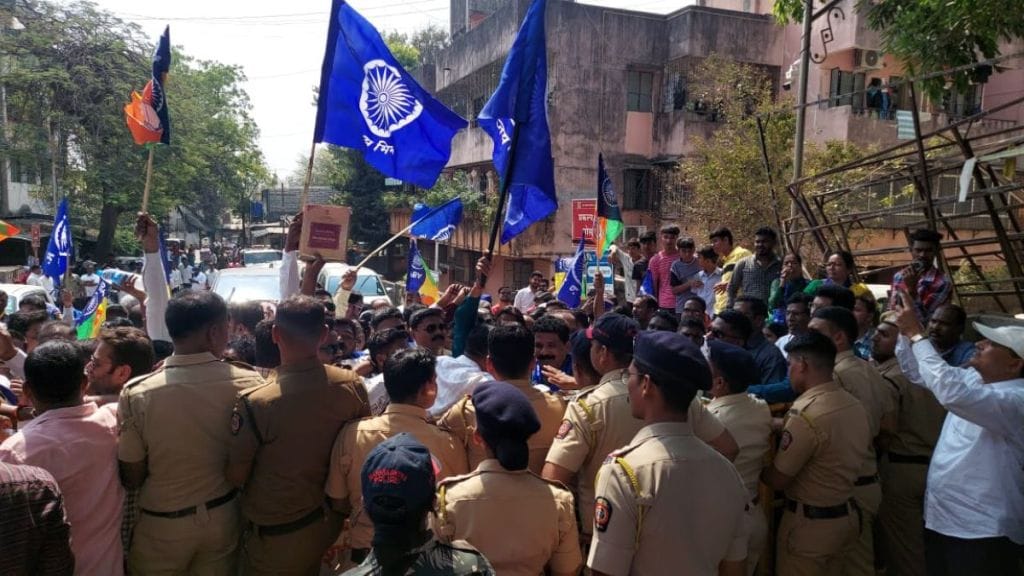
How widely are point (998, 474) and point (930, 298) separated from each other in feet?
10.4

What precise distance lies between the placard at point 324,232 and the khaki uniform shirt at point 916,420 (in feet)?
11.4

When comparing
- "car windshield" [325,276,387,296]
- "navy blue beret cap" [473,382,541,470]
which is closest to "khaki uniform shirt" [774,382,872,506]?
"navy blue beret cap" [473,382,541,470]

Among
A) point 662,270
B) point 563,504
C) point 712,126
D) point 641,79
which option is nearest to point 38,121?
point 641,79

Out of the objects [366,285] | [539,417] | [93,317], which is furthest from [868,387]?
[366,285]

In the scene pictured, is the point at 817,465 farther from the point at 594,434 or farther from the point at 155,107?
the point at 155,107

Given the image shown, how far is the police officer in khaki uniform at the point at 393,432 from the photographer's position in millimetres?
3018

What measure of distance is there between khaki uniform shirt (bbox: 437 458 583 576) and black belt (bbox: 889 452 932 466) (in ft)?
8.35

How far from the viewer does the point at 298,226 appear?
484cm

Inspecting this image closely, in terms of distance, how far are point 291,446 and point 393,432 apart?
44 cm

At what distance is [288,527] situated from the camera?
10.2 feet

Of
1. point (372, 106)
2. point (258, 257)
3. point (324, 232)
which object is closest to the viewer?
point (324, 232)

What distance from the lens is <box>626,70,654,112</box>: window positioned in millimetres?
19922

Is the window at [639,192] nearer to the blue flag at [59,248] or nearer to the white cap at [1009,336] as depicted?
the blue flag at [59,248]

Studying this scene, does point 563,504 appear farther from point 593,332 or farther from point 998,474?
point 998,474
